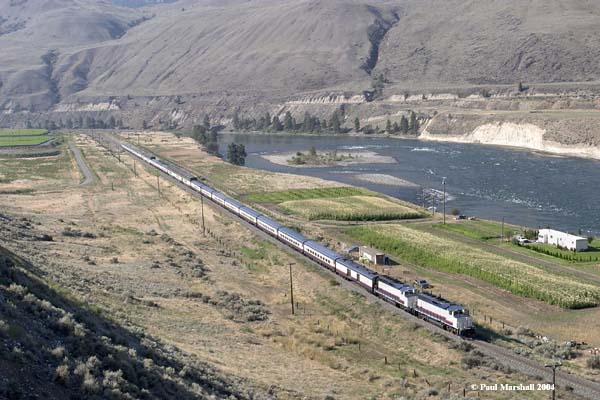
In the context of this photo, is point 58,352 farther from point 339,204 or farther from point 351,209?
point 339,204

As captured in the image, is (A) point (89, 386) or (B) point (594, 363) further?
(B) point (594, 363)

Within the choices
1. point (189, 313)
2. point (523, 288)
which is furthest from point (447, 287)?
point (189, 313)

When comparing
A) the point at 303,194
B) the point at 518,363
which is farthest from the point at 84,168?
the point at 518,363

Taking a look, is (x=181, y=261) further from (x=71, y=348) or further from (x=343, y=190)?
(x=343, y=190)

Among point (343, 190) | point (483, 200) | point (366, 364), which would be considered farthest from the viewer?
point (343, 190)

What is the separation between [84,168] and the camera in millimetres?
138625

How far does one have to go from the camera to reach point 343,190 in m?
104

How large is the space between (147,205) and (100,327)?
66178 millimetres

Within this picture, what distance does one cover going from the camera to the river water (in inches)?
3410

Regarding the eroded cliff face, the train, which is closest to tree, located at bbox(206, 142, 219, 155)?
the eroded cliff face

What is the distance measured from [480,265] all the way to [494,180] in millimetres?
62739

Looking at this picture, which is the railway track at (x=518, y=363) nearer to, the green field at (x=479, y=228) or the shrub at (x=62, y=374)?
the shrub at (x=62, y=374)

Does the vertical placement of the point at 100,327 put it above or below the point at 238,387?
above

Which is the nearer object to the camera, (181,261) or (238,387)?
(238,387)
